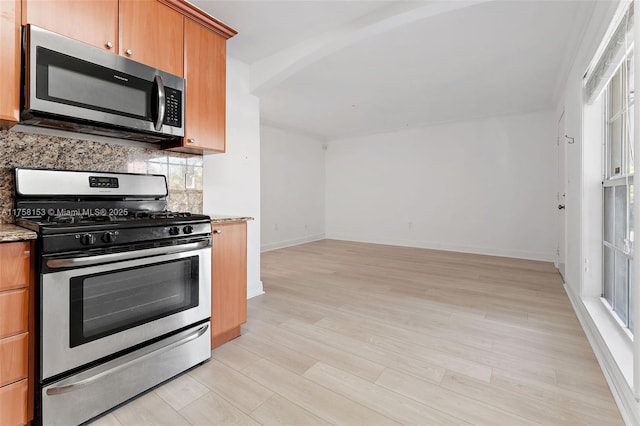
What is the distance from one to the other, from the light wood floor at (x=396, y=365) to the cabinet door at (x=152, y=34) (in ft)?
6.29

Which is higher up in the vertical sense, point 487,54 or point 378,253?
point 487,54

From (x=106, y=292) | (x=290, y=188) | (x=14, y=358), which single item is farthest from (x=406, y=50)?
(x=290, y=188)

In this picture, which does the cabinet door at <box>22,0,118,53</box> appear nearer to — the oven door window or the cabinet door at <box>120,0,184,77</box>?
the cabinet door at <box>120,0,184,77</box>

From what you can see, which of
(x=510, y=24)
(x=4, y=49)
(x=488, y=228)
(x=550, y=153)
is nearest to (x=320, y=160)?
(x=488, y=228)

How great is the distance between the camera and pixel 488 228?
5492 millimetres

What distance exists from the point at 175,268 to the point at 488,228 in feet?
17.6

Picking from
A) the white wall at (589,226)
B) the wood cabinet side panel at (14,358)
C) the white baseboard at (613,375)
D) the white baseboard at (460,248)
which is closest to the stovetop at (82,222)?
the wood cabinet side panel at (14,358)

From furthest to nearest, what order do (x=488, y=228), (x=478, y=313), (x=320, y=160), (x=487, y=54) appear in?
(x=320, y=160)
(x=488, y=228)
(x=487, y=54)
(x=478, y=313)

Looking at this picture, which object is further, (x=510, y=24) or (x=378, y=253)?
(x=378, y=253)

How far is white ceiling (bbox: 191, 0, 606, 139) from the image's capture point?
7.38ft

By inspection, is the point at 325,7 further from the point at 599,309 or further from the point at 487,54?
the point at 599,309

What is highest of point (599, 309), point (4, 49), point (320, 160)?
point (320, 160)

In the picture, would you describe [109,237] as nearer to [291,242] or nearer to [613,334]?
[613,334]

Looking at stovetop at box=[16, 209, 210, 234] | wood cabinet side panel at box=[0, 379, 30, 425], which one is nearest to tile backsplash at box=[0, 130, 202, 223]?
stovetop at box=[16, 209, 210, 234]
